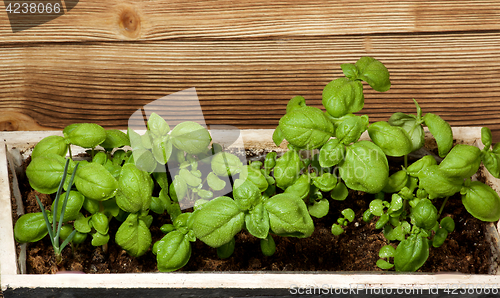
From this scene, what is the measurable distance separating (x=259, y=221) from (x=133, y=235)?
0.25 m

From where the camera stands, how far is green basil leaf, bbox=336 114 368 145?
0.80 metres

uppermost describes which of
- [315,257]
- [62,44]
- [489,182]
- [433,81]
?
[62,44]

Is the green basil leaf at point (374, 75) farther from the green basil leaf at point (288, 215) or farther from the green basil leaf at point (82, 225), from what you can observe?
the green basil leaf at point (82, 225)

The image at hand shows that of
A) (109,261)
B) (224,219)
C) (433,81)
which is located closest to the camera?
(224,219)

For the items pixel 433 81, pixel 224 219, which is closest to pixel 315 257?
pixel 224 219

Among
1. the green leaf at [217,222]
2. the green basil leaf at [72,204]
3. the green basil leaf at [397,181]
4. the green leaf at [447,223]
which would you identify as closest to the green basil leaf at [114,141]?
the green basil leaf at [72,204]

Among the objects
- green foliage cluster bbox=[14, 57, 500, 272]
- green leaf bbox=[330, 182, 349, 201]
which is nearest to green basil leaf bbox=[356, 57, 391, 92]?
green foliage cluster bbox=[14, 57, 500, 272]

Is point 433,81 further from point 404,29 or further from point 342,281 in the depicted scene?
point 342,281

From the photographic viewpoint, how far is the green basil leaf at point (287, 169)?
866mm

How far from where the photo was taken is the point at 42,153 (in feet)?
2.88

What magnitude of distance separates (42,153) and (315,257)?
0.63 meters

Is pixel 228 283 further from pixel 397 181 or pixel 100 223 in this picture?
pixel 397 181

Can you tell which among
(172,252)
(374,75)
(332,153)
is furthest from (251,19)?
(172,252)

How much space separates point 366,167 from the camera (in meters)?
0.79
